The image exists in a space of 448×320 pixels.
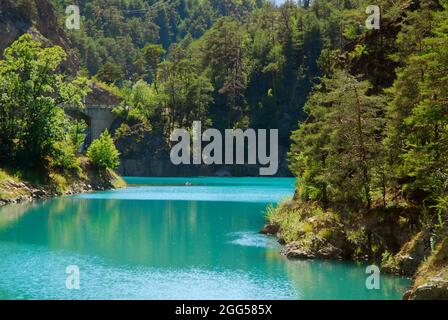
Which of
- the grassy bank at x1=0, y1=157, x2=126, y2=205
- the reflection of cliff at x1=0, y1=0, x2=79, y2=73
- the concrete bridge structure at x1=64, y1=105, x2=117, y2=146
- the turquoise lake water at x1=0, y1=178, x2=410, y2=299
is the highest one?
the reflection of cliff at x1=0, y1=0, x2=79, y2=73

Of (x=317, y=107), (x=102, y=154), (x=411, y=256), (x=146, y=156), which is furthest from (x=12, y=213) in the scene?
(x=146, y=156)

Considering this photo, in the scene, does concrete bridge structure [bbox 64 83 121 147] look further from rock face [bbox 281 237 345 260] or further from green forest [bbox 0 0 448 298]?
rock face [bbox 281 237 345 260]

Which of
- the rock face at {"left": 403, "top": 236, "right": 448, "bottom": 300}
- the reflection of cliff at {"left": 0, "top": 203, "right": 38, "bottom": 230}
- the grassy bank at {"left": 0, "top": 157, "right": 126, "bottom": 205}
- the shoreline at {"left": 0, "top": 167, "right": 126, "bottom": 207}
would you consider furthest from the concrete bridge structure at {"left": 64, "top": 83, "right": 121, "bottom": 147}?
the rock face at {"left": 403, "top": 236, "right": 448, "bottom": 300}

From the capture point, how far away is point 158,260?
3111 centimetres

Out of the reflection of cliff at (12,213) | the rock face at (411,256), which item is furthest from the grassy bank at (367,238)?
the reflection of cliff at (12,213)

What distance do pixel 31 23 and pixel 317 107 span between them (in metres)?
85.2

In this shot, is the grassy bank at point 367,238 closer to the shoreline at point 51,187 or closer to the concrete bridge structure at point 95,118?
the shoreline at point 51,187

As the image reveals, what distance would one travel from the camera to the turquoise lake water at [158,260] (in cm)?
2402

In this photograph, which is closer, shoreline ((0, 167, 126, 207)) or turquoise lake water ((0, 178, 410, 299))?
turquoise lake water ((0, 178, 410, 299))

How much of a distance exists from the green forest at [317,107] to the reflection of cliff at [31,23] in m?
8.19

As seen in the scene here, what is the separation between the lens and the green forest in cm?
2798

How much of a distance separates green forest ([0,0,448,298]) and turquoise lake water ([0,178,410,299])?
9.51ft

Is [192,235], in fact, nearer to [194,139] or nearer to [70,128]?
[70,128]
